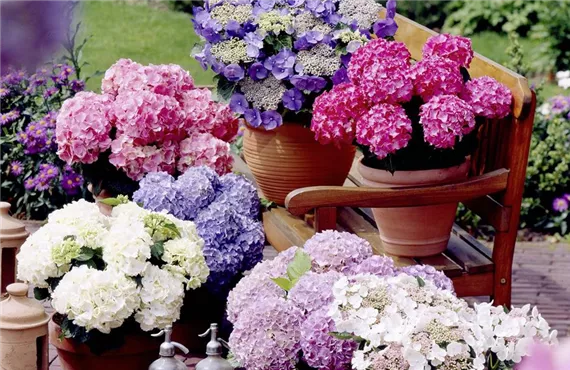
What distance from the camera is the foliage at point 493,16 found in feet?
29.9

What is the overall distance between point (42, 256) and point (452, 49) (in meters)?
1.43

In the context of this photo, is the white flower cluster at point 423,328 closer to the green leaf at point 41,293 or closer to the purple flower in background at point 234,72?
Result: the green leaf at point 41,293

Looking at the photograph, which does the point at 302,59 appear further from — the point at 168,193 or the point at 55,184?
the point at 55,184

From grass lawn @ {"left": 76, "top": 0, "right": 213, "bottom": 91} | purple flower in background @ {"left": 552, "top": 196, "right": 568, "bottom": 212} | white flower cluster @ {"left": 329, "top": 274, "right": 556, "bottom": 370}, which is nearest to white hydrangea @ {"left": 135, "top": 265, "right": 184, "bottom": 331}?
white flower cluster @ {"left": 329, "top": 274, "right": 556, "bottom": 370}

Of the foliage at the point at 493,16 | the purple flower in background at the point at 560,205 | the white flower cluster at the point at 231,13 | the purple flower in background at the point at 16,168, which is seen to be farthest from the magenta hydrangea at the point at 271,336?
the foliage at the point at 493,16

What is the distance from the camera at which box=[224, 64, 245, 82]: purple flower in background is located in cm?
317

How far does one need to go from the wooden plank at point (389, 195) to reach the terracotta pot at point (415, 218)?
0.04 metres

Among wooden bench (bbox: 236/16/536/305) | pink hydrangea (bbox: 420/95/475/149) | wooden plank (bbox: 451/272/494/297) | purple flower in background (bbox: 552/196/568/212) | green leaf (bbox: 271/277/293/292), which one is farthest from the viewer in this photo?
purple flower in background (bbox: 552/196/568/212)

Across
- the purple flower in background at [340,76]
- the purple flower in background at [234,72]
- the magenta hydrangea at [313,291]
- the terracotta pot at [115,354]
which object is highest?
the purple flower in background at [340,76]

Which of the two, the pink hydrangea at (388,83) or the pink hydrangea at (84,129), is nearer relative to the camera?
the pink hydrangea at (388,83)

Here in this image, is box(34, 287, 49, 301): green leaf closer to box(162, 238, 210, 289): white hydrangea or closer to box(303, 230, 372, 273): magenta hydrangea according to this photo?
box(162, 238, 210, 289): white hydrangea

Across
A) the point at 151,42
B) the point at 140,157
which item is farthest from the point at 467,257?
the point at 151,42

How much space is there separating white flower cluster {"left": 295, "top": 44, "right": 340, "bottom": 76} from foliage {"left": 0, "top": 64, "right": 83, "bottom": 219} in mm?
2062

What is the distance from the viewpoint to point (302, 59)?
3.14m
